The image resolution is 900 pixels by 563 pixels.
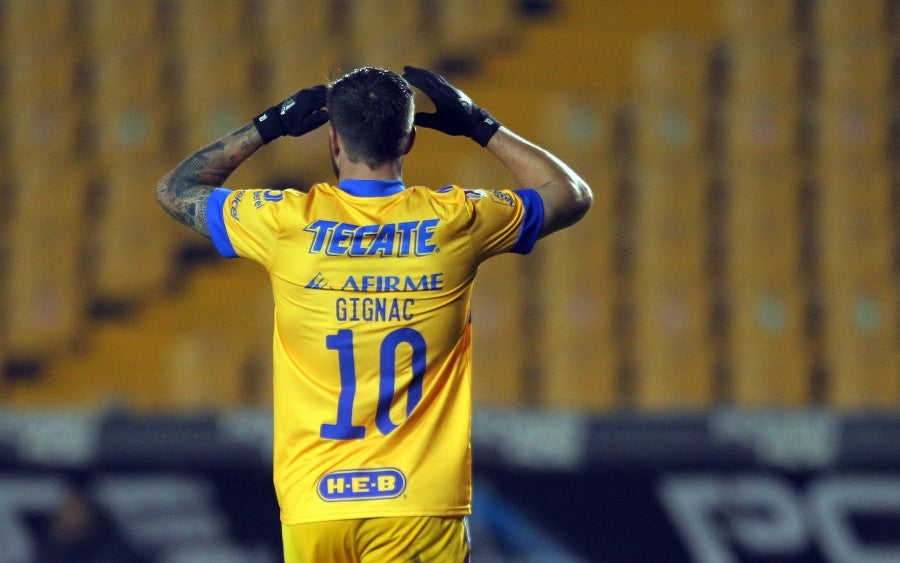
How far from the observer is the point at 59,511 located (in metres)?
5.08

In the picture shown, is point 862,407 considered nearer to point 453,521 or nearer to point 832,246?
point 832,246

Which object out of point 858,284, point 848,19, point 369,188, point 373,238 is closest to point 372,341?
point 373,238

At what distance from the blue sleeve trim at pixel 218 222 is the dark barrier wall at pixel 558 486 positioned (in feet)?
7.69

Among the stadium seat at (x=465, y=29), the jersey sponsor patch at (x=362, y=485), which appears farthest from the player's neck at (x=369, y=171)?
the stadium seat at (x=465, y=29)

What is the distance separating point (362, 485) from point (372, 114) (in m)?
0.71

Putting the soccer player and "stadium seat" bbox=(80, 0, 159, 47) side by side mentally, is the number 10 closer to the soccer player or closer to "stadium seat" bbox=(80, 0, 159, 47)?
the soccer player

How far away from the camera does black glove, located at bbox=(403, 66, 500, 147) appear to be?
288cm

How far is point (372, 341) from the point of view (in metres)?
2.67

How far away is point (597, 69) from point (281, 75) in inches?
65.2

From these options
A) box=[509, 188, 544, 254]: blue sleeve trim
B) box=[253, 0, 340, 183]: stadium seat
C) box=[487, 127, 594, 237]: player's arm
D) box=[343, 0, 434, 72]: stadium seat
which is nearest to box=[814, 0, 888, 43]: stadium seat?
box=[343, 0, 434, 72]: stadium seat

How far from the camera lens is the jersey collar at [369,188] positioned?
272 cm

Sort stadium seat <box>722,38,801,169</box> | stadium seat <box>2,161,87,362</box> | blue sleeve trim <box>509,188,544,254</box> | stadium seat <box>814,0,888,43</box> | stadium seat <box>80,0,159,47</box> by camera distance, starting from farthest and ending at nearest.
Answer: stadium seat <box>814,0,888,43</box> → stadium seat <box>80,0,159,47</box> → stadium seat <box>722,38,801,169</box> → stadium seat <box>2,161,87,362</box> → blue sleeve trim <box>509,188,544,254</box>

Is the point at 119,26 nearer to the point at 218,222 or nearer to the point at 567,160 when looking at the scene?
the point at 567,160

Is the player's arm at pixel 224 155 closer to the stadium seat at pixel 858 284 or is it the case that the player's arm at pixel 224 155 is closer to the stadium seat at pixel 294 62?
the stadium seat at pixel 294 62
